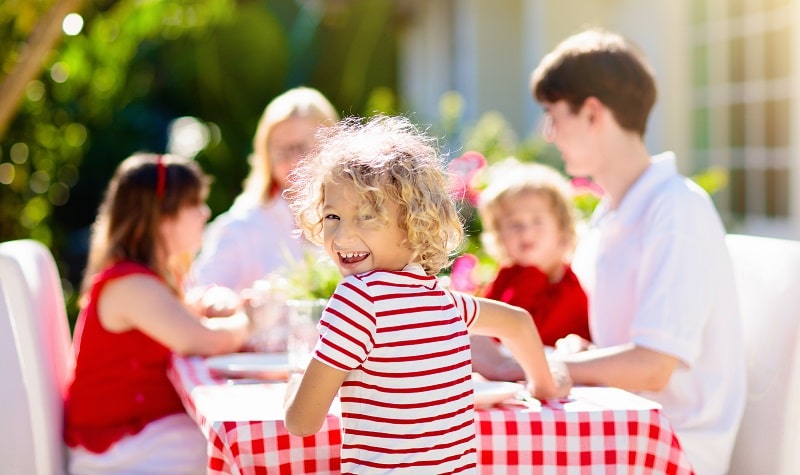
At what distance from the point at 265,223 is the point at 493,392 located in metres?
2.43

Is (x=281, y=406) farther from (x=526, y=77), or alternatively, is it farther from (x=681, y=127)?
(x=526, y=77)

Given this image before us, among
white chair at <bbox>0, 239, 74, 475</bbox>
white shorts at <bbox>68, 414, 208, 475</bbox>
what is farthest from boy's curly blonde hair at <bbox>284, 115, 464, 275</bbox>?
white shorts at <bbox>68, 414, 208, 475</bbox>

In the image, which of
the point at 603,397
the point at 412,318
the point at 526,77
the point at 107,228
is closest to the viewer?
the point at 412,318

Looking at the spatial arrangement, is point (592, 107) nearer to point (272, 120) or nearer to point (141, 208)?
point (141, 208)

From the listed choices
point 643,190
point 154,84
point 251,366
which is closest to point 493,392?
point 251,366

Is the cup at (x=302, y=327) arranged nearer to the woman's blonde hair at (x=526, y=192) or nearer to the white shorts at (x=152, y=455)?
the white shorts at (x=152, y=455)

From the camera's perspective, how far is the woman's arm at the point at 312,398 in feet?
6.18

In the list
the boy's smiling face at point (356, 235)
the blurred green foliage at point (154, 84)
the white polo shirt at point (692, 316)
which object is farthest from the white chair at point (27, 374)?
the blurred green foliage at point (154, 84)

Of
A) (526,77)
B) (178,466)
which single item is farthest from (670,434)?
(526,77)

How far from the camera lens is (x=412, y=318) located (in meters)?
1.92

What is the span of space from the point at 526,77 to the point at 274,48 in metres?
2.75

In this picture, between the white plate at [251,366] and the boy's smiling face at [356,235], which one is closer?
the boy's smiling face at [356,235]

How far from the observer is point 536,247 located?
3.61 meters

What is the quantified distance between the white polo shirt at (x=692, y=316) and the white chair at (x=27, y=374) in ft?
4.98
